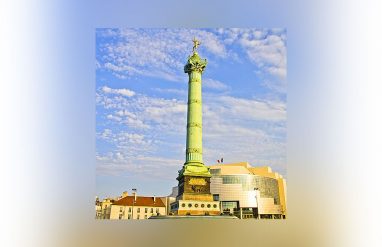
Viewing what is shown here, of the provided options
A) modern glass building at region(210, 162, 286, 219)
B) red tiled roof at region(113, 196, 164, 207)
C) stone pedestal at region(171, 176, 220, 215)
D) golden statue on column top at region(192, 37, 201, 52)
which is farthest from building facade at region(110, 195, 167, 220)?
golden statue on column top at region(192, 37, 201, 52)

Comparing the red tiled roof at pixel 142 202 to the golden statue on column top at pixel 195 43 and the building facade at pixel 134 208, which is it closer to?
the building facade at pixel 134 208

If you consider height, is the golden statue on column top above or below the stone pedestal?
above

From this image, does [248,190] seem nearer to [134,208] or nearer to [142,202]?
[142,202]

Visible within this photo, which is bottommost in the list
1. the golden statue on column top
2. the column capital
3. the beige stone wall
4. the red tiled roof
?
the beige stone wall

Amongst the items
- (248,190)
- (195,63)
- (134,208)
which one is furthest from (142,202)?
(195,63)

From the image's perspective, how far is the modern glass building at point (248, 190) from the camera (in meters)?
5.65

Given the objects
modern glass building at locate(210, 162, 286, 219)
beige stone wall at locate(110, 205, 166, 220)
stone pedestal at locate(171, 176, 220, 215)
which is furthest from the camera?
stone pedestal at locate(171, 176, 220, 215)

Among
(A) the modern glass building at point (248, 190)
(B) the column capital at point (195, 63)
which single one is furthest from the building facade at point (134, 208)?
(B) the column capital at point (195, 63)

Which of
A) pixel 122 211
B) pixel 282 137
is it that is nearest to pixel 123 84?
pixel 122 211

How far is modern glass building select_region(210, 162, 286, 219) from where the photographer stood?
5648 millimetres

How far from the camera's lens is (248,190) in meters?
5.92

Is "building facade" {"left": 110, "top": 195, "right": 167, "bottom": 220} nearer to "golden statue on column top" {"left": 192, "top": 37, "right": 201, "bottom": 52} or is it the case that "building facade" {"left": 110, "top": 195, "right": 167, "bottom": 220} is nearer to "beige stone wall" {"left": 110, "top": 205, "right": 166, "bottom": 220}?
"beige stone wall" {"left": 110, "top": 205, "right": 166, "bottom": 220}
